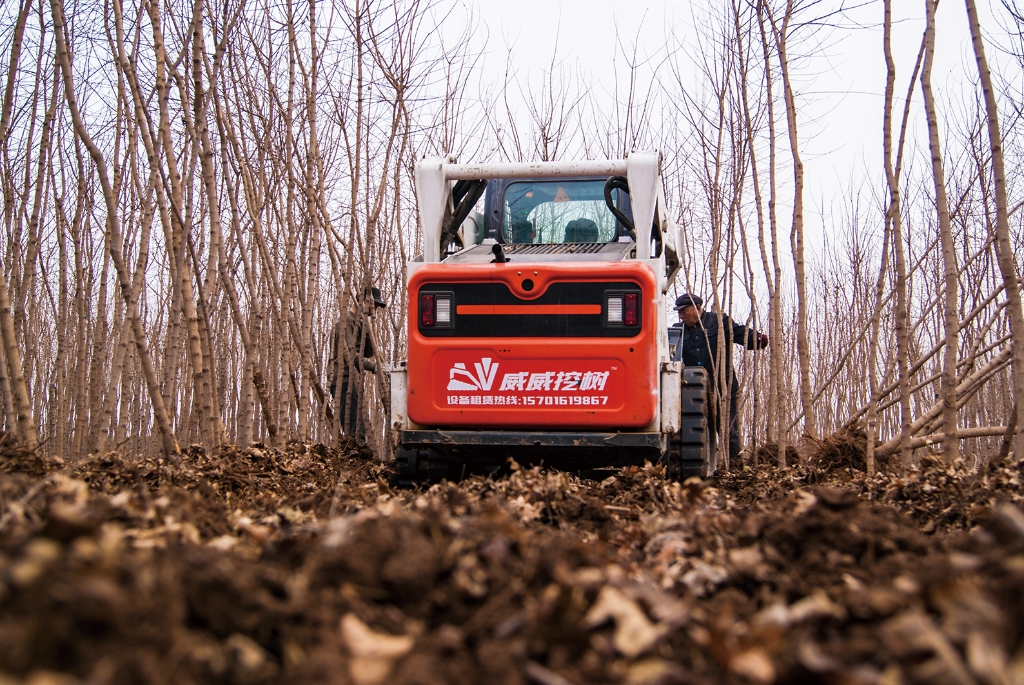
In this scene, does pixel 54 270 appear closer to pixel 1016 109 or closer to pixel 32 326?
pixel 32 326

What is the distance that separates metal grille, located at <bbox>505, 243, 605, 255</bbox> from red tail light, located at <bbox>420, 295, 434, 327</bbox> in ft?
3.63

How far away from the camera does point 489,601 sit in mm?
1864

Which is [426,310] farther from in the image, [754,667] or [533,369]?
[754,667]

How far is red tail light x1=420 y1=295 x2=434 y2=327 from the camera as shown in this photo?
17.8ft

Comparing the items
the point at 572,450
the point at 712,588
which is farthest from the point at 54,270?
the point at 712,588

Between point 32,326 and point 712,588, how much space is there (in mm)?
10892

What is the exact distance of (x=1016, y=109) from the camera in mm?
8195

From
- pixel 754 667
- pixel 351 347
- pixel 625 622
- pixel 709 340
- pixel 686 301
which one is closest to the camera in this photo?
pixel 754 667

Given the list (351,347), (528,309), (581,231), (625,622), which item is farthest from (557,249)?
(625,622)

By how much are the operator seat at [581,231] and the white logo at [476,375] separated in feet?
5.00

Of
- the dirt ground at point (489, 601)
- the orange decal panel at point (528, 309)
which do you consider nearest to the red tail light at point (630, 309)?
the orange decal panel at point (528, 309)

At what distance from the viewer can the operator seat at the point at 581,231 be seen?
6.52 m

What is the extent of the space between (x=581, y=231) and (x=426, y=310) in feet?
5.26

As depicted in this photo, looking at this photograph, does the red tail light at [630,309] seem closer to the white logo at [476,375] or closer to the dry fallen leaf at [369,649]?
the white logo at [476,375]
